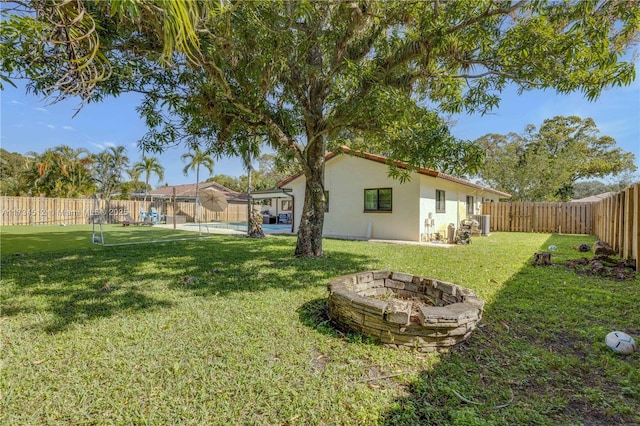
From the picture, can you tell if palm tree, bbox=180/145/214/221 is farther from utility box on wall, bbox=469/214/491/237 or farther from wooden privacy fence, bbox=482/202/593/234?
wooden privacy fence, bbox=482/202/593/234

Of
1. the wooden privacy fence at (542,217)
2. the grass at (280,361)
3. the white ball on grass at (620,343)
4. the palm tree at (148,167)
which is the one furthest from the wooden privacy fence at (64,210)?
the wooden privacy fence at (542,217)

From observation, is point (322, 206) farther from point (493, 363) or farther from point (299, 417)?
point (299, 417)

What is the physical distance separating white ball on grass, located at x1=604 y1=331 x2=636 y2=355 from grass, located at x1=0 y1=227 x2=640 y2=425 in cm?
6

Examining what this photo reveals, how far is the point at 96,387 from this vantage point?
94.7 inches

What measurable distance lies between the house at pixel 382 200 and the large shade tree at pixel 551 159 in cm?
1103

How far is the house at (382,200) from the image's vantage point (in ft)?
40.0

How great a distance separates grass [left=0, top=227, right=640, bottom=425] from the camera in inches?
85.4

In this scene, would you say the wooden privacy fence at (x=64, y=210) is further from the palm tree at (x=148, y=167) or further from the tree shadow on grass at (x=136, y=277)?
the tree shadow on grass at (x=136, y=277)

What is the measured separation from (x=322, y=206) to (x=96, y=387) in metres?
6.56

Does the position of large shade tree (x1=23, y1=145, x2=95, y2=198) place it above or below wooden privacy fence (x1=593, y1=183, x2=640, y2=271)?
above

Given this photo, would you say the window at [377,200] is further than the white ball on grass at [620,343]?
Yes

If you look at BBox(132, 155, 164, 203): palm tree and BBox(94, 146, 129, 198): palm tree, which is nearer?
BBox(94, 146, 129, 198): palm tree

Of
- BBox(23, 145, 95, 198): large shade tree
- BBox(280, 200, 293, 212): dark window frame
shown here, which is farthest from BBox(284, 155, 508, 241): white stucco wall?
BBox(23, 145, 95, 198): large shade tree

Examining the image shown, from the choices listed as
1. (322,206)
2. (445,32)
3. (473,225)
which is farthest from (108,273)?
(473,225)
